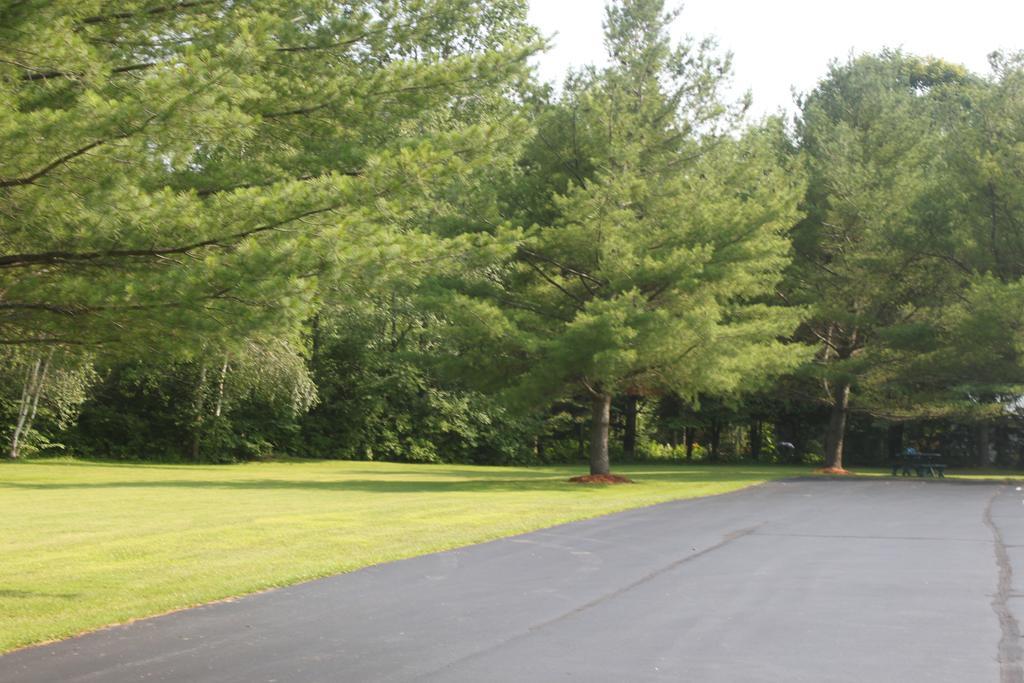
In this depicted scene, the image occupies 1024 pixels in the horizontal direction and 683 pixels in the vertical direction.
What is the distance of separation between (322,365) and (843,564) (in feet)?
111

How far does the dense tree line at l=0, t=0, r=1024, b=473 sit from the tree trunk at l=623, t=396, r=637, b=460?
0.49 ft

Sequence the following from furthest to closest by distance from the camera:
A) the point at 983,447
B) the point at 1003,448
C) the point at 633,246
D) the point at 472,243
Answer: the point at 1003,448, the point at 983,447, the point at 633,246, the point at 472,243

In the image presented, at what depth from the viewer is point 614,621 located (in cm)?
830

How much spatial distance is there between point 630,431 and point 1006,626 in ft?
134

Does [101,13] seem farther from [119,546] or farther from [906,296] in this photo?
[906,296]

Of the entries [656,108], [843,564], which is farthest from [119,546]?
[656,108]

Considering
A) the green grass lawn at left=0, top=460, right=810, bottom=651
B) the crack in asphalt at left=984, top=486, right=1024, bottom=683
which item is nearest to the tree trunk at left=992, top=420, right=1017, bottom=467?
the green grass lawn at left=0, top=460, right=810, bottom=651

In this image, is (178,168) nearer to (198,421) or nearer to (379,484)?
(379,484)

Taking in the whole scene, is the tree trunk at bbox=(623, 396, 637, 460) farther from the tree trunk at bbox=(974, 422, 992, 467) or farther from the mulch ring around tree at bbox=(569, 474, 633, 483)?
the mulch ring around tree at bbox=(569, 474, 633, 483)

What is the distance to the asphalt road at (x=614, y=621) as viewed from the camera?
22.1 ft

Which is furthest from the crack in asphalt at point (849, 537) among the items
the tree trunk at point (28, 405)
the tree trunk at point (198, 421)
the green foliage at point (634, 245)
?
the tree trunk at point (198, 421)

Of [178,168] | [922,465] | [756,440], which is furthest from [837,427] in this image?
[178,168]

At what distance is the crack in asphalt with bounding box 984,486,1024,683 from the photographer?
6598 millimetres

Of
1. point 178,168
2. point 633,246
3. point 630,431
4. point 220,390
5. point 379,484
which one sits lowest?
point 379,484
